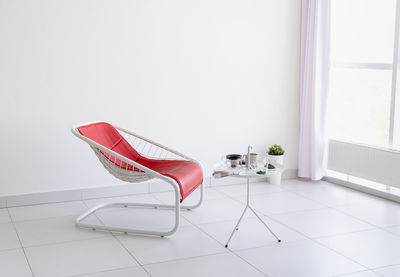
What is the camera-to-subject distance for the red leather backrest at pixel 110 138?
4211mm

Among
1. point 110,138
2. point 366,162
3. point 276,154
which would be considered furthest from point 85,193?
point 366,162

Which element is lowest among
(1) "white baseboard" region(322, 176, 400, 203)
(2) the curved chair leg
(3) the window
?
(2) the curved chair leg

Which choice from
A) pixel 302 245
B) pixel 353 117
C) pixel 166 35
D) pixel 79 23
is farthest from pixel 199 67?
pixel 302 245

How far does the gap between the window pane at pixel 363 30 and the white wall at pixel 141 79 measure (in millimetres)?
416

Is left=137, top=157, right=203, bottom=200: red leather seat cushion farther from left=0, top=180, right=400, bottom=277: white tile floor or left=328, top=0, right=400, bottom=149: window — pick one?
left=328, top=0, right=400, bottom=149: window

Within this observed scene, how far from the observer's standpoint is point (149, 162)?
14.4 feet

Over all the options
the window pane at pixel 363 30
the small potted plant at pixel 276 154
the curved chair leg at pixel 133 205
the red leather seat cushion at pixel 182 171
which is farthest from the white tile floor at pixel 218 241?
the window pane at pixel 363 30

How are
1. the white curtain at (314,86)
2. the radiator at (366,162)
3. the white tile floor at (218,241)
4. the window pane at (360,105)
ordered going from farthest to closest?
the white curtain at (314,86) → the window pane at (360,105) → the radiator at (366,162) → the white tile floor at (218,241)

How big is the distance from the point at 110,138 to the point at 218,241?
4.19 ft

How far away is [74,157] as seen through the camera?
4.72 metres

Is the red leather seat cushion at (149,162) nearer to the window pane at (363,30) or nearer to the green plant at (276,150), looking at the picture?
the green plant at (276,150)

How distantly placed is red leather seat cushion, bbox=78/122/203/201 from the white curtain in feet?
5.47

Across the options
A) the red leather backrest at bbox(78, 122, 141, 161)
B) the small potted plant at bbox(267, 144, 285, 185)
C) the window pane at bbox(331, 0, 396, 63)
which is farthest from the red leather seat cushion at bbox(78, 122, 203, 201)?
the window pane at bbox(331, 0, 396, 63)

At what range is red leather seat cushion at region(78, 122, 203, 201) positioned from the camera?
3838 mm
